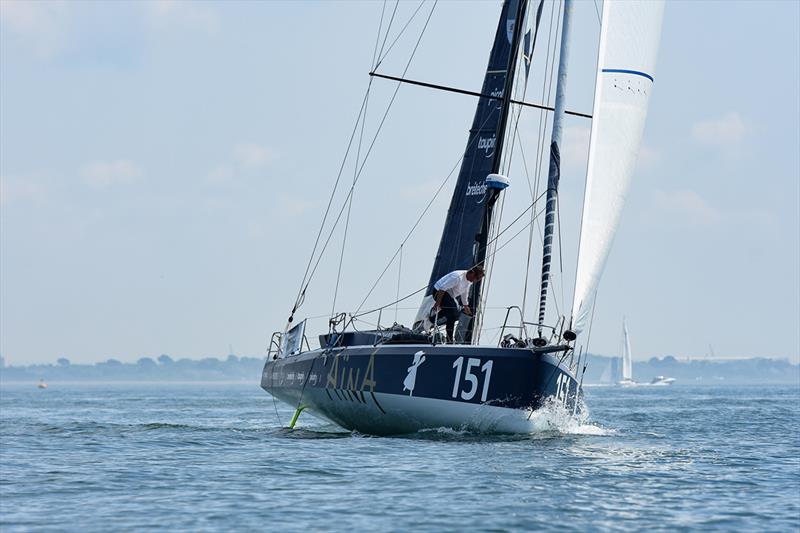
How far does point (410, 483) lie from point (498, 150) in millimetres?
8960

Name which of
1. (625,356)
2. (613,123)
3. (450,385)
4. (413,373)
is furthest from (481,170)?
(625,356)

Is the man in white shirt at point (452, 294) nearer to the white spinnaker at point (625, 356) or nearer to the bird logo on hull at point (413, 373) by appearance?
the bird logo on hull at point (413, 373)

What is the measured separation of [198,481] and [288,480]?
37.7 inches

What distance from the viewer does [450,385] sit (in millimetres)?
14555

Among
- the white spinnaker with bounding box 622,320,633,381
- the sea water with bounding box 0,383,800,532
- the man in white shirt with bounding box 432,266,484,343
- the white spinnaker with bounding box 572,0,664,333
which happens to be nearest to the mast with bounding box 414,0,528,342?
the man in white shirt with bounding box 432,266,484,343

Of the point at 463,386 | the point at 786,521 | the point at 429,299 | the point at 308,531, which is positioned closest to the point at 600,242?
the point at 463,386

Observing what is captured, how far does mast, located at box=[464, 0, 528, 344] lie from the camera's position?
18188 mm

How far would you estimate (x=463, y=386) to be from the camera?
14469 mm

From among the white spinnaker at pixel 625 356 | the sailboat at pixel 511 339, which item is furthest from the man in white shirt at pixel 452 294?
the white spinnaker at pixel 625 356

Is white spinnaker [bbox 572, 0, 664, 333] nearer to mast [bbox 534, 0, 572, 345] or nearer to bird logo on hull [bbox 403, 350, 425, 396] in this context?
mast [bbox 534, 0, 572, 345]

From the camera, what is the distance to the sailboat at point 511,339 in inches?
566

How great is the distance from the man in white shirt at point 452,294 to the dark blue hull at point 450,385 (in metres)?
1.10

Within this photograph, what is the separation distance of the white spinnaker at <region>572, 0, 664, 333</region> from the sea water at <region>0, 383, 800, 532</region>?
2363 mm

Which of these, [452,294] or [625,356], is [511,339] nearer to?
[452,294]
